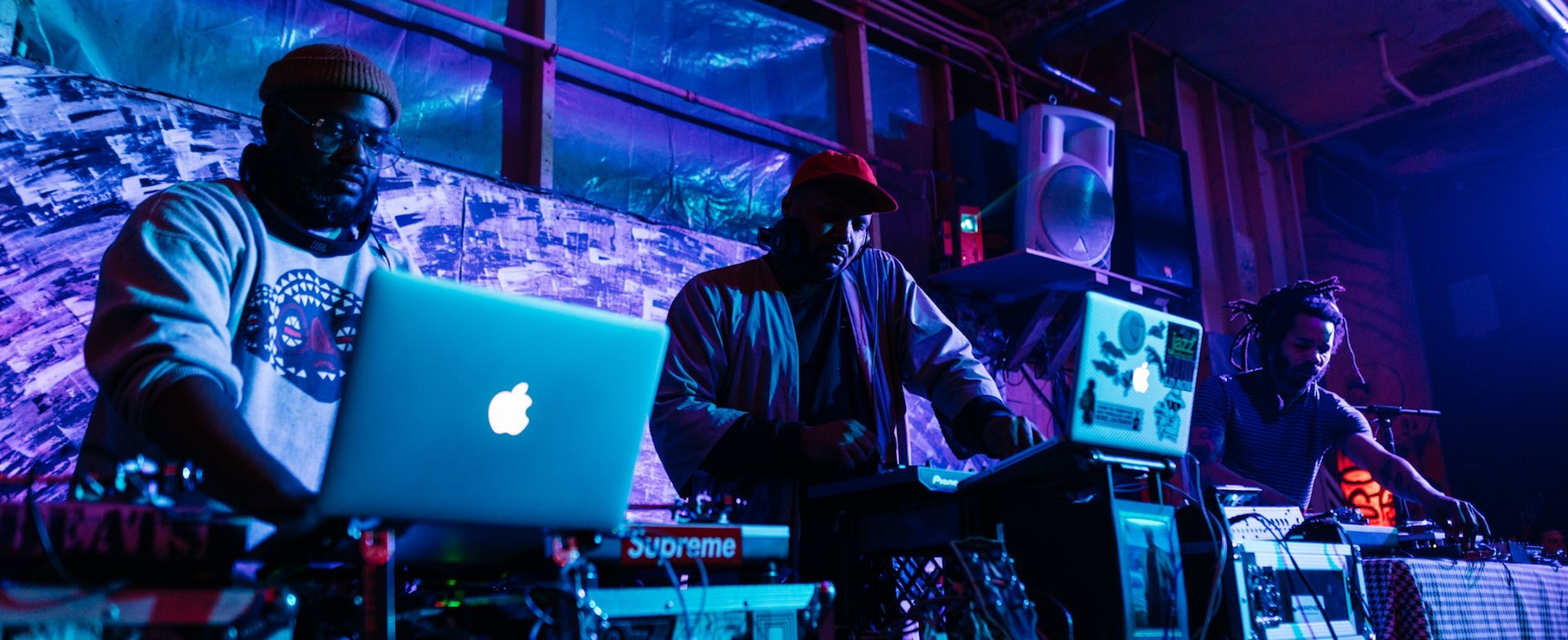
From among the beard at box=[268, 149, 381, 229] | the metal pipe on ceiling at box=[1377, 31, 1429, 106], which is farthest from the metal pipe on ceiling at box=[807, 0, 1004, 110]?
the beard at box=[268, 149, 381, 229]

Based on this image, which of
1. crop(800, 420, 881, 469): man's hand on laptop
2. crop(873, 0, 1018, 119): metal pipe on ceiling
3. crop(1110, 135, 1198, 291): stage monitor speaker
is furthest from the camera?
crop(873, 0, 1018, 119): metal pipe on ceiling

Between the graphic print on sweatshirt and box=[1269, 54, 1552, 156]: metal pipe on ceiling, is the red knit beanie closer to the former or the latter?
the graphic print on sweatshirt

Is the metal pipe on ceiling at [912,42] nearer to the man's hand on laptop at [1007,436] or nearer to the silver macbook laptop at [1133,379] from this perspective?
the man's hand on laptop at [1007,436]

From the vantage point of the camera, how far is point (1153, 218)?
5.59 m

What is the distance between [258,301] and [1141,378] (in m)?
1.58

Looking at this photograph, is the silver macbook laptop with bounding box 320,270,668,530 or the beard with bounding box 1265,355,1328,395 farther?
the beard with bounding box 1265,355,1328,395

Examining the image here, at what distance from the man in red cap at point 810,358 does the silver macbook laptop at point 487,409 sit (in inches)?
40.0

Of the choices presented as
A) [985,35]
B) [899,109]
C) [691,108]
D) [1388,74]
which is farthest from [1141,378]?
[1388,74]

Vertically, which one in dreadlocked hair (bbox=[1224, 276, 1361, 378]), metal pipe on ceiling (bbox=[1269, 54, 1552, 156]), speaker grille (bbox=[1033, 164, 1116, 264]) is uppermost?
metal pipe on ceiling (bbox=[1269, 54, 1552, 156])

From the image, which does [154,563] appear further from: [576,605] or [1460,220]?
[1460,220]

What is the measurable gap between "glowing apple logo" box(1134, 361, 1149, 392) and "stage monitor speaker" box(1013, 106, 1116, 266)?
9.83 ft

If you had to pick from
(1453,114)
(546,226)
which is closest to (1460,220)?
(1453,114)

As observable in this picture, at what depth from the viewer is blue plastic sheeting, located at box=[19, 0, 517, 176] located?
304cm

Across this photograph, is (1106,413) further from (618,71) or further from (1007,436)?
(618,71)
